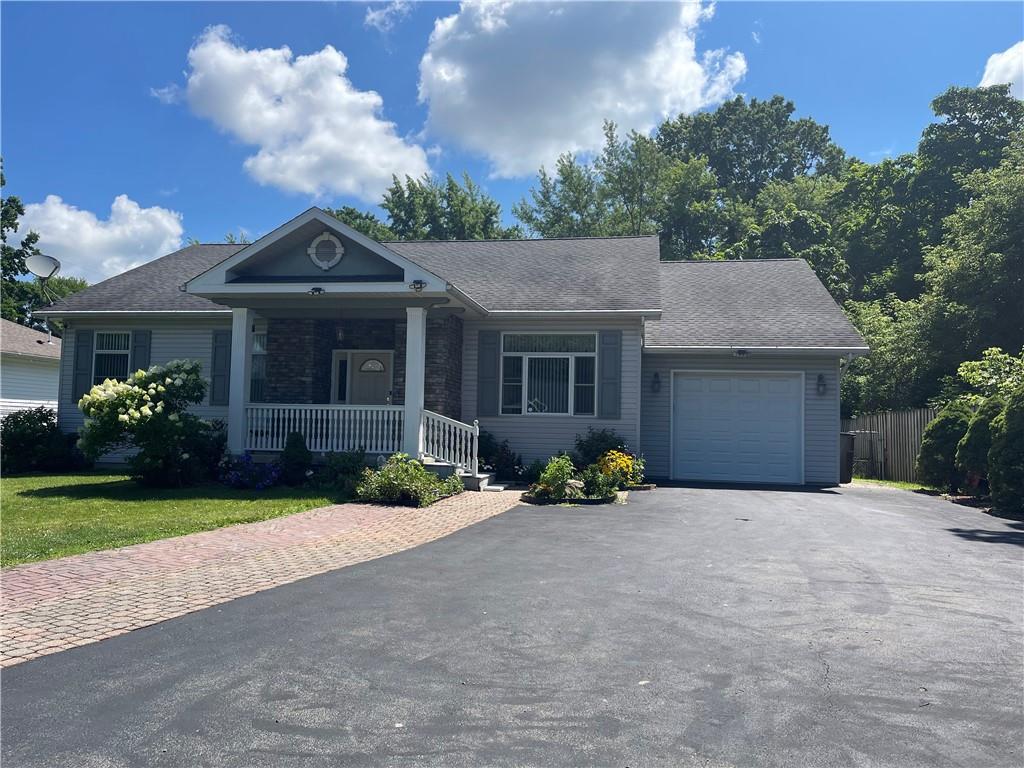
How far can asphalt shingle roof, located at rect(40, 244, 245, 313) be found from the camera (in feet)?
56.2

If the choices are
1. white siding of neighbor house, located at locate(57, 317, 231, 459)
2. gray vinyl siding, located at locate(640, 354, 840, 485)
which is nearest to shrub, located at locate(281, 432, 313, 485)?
white siding of neighbor house, located at locate(57, 317, 231, 459)

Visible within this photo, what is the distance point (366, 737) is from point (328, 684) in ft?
2.34

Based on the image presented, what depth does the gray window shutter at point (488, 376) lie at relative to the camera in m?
15.8

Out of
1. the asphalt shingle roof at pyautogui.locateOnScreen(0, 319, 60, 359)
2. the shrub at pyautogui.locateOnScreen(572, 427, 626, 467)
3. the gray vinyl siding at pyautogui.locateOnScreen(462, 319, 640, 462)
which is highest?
the asphalt shingle roof at pyautogui.locateOnScreen(0, 319, 60, 359)

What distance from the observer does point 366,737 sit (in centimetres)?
353

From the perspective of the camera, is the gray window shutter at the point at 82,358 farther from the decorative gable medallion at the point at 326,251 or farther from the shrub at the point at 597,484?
the shrub at the point at 597,484

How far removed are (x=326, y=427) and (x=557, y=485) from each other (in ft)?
15.4

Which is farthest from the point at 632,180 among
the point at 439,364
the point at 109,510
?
the point at 109,510

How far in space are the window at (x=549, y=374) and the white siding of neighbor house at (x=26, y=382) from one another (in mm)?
16386

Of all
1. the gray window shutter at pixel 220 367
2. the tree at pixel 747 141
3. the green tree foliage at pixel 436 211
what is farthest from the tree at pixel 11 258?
the tree at pixel 747 141

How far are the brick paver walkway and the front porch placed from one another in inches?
136

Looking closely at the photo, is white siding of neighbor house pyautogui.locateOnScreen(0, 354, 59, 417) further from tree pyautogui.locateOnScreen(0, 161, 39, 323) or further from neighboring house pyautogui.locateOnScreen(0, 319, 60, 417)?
tree pyautogui.locateOnScreen(0, 161, 39, 323)

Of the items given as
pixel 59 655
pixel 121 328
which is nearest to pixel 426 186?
pixel 121 328

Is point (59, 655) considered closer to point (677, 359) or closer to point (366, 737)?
point (366, 737)
